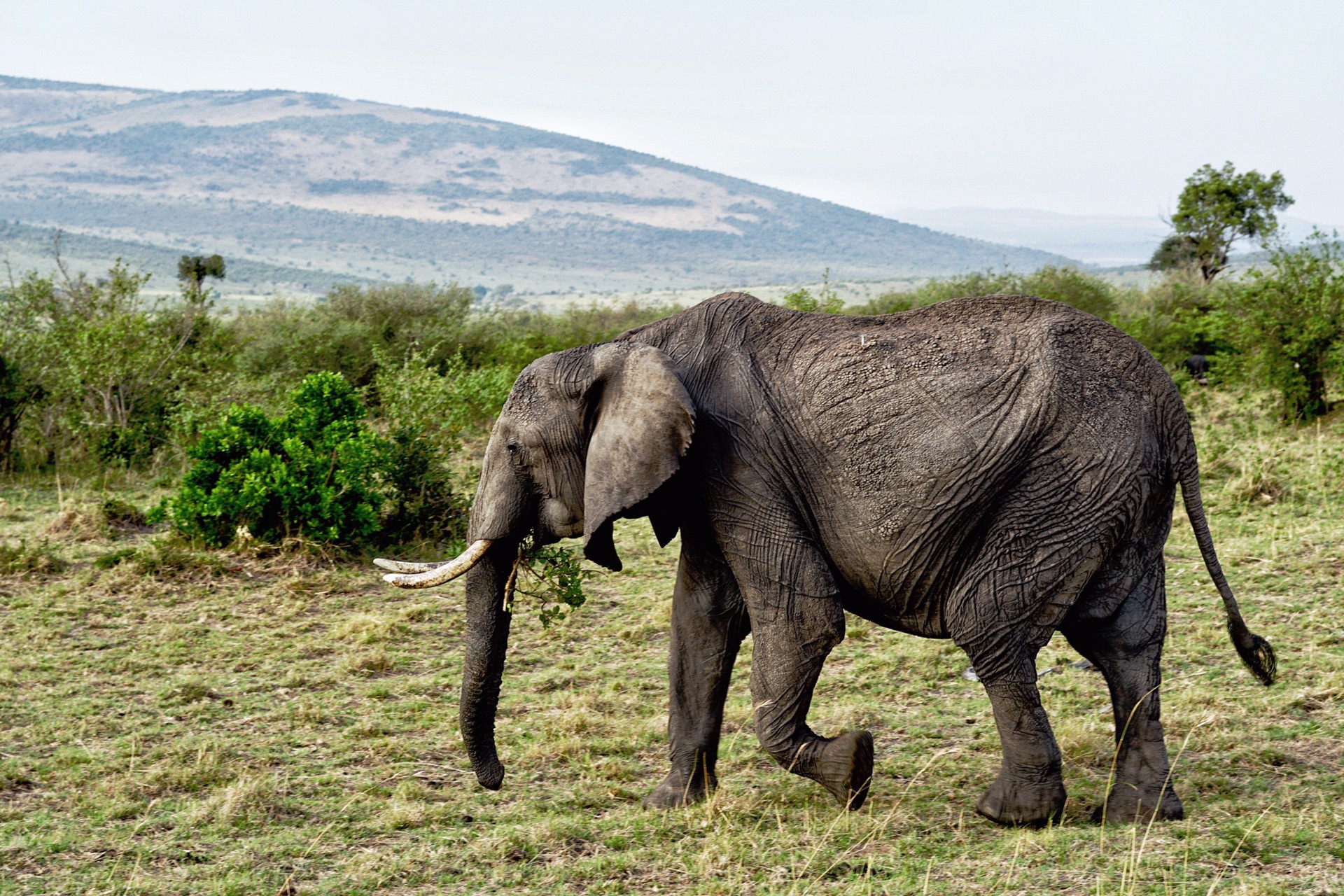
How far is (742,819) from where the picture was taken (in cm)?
529

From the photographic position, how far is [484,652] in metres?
5.37

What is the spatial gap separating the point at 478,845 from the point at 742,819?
3.80 feet

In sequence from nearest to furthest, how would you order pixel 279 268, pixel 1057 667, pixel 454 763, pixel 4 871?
pixel 4 871
pixel 454 763
pixel 1057 667
pixel 279 268

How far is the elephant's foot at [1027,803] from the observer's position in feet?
16.5

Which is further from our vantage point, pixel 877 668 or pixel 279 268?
pixel 279 268

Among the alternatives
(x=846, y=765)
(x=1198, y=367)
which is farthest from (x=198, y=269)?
(x=846, y=765)

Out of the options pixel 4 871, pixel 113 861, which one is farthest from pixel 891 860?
pixel 4 871

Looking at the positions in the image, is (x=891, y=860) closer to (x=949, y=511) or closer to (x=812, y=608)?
(x=812, y=608)

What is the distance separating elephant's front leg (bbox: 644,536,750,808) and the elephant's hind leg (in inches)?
59.7

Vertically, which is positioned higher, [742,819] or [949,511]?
[949,511]

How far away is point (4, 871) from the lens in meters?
4.71

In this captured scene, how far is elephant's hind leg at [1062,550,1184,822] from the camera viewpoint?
5094 millimetres

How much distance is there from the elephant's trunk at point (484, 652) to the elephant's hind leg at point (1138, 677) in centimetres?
250

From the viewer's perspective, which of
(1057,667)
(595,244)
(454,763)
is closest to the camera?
(454,763)
